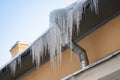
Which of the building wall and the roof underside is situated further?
the building wall

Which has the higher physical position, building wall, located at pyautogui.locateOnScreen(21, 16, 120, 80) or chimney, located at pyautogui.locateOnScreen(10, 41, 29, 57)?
chimney, located at pyautogui.locateOnScreen(10, 41, 29, 57)

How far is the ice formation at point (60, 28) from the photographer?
3.63 meters

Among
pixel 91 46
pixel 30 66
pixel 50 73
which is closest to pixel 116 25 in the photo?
pixel 91 46

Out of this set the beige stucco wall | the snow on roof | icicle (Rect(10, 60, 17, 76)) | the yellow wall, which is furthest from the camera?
the yellow wall

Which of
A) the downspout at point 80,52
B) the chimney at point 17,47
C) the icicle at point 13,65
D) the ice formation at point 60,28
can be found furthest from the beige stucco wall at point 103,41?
the chimney at point 17,47

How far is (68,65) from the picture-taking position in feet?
15.5

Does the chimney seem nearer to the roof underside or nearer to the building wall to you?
the roof underside

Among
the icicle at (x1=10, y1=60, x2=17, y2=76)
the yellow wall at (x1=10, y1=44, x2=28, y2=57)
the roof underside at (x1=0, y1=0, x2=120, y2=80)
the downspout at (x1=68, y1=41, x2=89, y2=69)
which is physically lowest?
the downspout at (x1=68, y1=41, x2=89, y2=69)

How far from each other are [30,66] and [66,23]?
1.83 metres

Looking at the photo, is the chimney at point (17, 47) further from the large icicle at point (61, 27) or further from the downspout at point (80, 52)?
the downspout at point (80, 52)

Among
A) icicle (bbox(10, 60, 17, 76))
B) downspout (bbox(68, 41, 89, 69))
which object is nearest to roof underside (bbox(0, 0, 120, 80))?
icicle (bbox(10, 60, 17, 76))

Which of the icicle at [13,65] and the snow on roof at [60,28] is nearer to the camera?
the snow on roof at [60,28]

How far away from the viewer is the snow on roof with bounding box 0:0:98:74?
3.63 meters

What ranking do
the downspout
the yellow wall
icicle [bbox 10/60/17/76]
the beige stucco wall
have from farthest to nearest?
1. the yellow wall
2. icicle [bbox 10/60/17/76]
3. the downspout
4. the beige stucco wall
